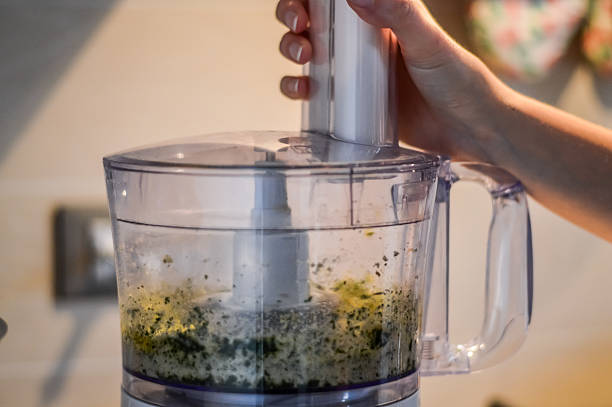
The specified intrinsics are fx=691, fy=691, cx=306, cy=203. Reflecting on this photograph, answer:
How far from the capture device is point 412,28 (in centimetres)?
46

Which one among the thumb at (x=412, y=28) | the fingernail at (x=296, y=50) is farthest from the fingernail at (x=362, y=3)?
the fingernail at (x=296, y=50)

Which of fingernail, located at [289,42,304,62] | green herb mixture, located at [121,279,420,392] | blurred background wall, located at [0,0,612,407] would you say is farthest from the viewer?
blurred background wall, located at [0,0,612,407]

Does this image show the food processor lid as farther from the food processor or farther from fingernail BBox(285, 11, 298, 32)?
fingernail BBox(285, 11, 298, 32)

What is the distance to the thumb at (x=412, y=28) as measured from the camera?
417 mm

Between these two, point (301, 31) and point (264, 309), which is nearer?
point (264, 309)

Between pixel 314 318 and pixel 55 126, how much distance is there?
0.45m

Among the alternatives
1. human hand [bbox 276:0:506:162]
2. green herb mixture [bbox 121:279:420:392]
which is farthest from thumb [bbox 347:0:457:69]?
green herb mixture [bbox 121:279:420:392]

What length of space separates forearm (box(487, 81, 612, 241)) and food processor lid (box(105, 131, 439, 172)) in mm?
170

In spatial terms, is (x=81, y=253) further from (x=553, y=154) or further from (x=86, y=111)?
(x=553, y=154)

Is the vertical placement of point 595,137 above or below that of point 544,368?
above

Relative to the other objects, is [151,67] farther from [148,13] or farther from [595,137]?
[595,137]

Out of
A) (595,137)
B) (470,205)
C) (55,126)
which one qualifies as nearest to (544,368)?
(470,205)

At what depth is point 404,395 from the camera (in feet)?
1.38

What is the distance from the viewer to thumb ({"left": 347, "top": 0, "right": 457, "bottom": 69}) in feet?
1.37
